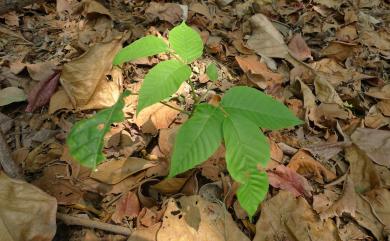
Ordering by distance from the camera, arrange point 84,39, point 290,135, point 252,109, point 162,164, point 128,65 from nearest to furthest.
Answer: point 252,109 < point 162,164 < point 290,135 < point 128,65 < point 84,39

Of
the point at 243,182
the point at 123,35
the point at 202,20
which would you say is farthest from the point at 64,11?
the point at 243,182

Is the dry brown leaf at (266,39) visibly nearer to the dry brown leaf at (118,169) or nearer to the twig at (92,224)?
the dry brown leaf at (118,169)

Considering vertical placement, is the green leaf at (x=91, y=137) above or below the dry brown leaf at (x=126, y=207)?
above

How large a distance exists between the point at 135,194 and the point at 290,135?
2.75ft

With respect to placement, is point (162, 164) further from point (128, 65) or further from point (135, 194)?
point (128, 65)

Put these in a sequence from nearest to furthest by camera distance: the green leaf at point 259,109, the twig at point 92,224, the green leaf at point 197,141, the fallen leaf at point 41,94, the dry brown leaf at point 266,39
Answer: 1. the green leaf at point 197,141
2. the green leaf at point 259,109
3. the twig at point 92,224
4. the fallen leaf at point 41,94
5. the dry brown leaf at point 266,39

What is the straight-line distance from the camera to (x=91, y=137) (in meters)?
1.22

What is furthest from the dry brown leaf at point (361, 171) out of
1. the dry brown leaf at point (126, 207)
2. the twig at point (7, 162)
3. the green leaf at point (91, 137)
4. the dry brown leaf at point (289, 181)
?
the twig at point (7, 162)

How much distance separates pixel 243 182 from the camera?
1.18m

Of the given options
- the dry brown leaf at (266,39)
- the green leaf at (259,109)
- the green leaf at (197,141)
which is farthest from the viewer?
the dry brown leaf at (266,39)

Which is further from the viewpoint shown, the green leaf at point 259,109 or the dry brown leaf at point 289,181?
the dry brown leaf at point 289,181

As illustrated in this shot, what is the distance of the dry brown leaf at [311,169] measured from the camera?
170 cm

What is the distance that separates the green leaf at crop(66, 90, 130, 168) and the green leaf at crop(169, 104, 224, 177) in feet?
0.76

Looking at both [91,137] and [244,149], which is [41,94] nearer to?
[91,137]
